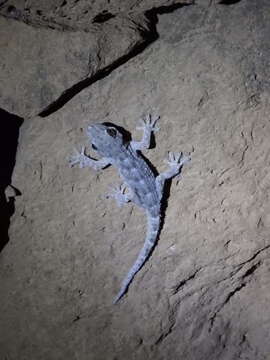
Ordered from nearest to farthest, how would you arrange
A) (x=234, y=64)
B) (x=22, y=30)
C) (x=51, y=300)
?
(x=234, y=64)
(x=22, y=30)
(x=51, y=300)

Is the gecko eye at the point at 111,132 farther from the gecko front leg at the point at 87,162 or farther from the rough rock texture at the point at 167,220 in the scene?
the gecko front leg at the point at 87,162

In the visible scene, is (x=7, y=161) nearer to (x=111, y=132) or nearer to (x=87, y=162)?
(x=87, y=162)

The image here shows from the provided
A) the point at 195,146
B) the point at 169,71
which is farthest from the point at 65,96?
the point at 195,146

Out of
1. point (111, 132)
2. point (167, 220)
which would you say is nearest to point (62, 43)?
point (111, 132)

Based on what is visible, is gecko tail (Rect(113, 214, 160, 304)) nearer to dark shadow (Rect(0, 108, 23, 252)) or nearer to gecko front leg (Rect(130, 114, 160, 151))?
gecko front leg (Rect(130, 114, 160, 151))

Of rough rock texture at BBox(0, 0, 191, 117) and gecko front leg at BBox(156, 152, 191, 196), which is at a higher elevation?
rough rock texture at BBox(0, 0, 191, 117)

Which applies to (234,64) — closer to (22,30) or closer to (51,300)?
(22,30)

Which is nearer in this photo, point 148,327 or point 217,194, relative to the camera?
point 217,194

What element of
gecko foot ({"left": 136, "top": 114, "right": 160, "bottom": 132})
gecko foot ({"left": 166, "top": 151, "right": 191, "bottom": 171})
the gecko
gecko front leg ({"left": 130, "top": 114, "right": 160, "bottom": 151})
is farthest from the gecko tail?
gecko foot ({"left": 136, "top": 114, "right": 160, "bottom": 132})
